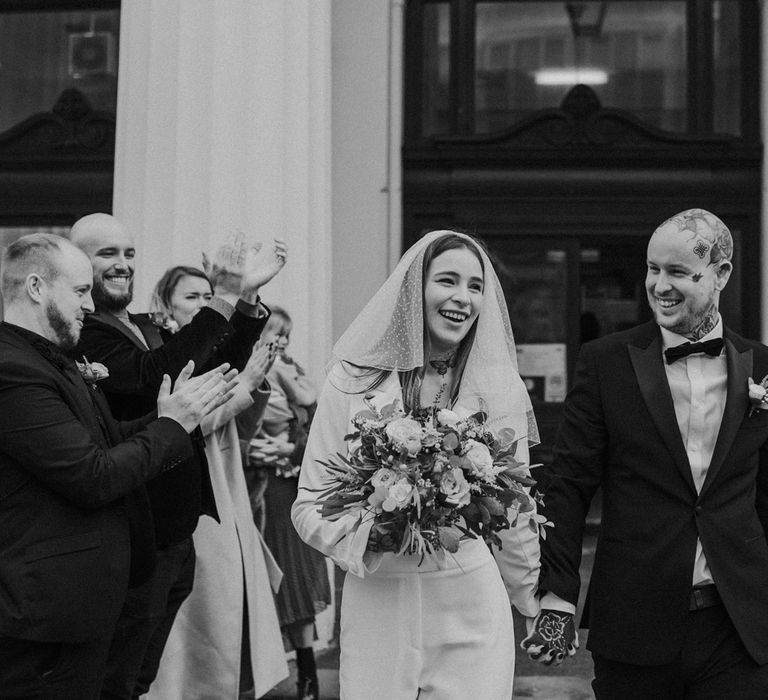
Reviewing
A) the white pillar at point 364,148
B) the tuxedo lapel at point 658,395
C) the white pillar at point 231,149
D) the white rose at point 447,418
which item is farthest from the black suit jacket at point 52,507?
the white pillar at point 364,148

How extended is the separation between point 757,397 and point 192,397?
172 cm

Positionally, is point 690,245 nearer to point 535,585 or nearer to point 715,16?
point 535,585

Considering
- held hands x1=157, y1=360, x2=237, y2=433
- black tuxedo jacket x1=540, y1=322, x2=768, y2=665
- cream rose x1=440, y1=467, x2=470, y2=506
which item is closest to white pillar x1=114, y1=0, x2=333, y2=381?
held hands x1=157, y1=360, x2=237, y2=433

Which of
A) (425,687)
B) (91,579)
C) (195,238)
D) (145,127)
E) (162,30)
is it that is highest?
(162,30)

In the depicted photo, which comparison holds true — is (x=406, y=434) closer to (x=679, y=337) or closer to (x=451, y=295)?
(x=451, y=295)

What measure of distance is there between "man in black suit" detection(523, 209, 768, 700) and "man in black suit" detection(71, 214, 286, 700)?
134 cm

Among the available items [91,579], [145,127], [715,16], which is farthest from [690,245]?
[715,16]

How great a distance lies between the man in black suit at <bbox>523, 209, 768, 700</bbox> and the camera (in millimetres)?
3871

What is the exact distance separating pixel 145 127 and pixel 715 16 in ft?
15.2

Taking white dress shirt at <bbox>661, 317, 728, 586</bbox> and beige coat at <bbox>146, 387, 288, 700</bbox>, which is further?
beige coat at <bbox>146, 387, 288, 700</bbox>

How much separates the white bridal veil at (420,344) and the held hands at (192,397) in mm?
377

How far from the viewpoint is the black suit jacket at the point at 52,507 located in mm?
3520

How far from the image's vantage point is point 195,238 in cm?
797

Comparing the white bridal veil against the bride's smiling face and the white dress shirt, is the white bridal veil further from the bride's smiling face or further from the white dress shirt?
the white dress shirt
